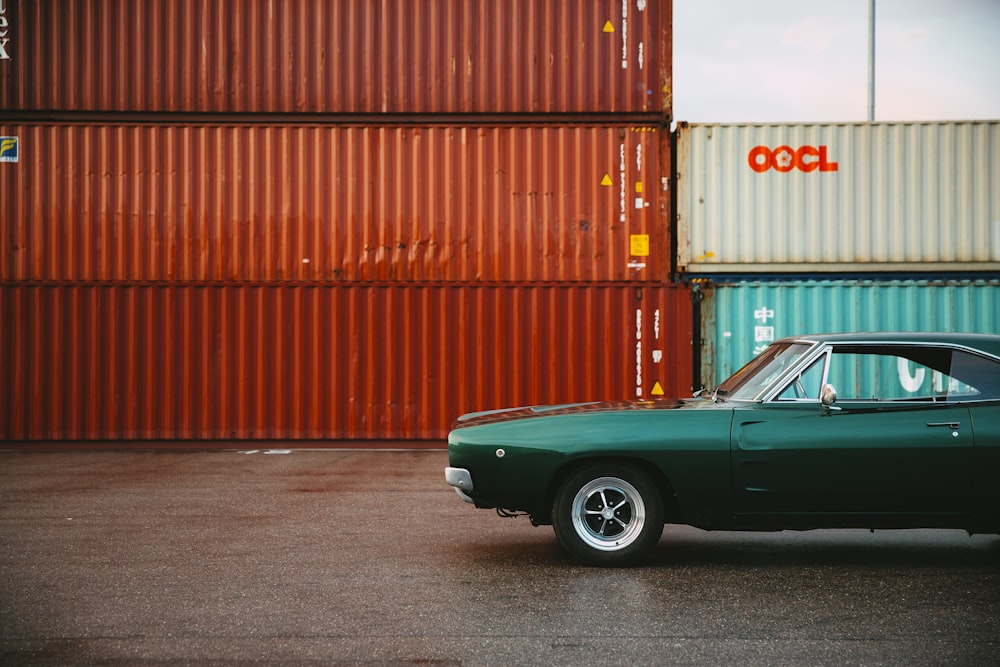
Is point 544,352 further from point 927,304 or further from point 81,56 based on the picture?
point 81,56

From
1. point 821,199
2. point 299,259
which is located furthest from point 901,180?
point 299,259

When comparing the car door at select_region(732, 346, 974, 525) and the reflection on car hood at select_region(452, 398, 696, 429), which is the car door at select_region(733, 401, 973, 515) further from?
the reflection on car hood at select_region(452, 398, 696, 429)

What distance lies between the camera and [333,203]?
40.0ft

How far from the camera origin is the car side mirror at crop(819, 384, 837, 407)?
5070 mm

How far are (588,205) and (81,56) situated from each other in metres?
6.55

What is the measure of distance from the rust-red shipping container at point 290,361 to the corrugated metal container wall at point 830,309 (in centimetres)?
47

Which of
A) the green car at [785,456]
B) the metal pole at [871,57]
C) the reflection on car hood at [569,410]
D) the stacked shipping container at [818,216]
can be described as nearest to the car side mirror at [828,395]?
the green car at [785,456]

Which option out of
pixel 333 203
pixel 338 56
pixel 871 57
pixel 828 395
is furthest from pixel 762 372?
pixel 871 57

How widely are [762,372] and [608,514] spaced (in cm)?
122

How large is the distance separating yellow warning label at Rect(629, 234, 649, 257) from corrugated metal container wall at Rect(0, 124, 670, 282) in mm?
16

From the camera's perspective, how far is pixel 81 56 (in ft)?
40.1

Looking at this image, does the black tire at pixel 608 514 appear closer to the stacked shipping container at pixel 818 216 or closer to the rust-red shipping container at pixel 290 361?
the rust-red shipping container at pixel 290 361

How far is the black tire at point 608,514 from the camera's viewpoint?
520 cm

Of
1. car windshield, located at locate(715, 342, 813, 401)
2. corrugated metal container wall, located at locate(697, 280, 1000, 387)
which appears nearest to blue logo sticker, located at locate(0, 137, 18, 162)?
corrugated metal container wall, located at locate(697, 280, 1000, 387)
